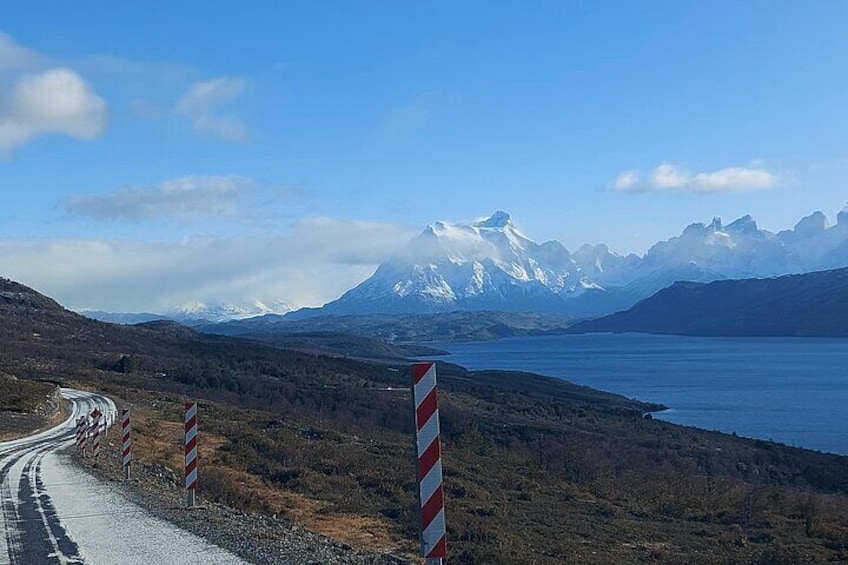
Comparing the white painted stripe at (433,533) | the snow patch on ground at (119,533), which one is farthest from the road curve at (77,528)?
the white painted stripe at (433,533)

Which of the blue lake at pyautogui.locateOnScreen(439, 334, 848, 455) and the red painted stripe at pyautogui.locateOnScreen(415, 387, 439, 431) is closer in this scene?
the red painted stripe at pyautogui.locateOnScreen(415, 387, 439, 431)

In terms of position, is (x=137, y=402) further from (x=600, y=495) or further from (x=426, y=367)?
(x=426, y=367)

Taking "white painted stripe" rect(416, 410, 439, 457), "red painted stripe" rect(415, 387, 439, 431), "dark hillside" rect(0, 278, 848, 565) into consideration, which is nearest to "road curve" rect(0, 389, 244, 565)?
"dark hillside" rect(0, 278, 848, 565)

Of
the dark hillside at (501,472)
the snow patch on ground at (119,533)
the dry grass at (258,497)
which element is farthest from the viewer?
the dark hillside at (501,472)

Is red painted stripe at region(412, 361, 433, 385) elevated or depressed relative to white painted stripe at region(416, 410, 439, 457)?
elevated

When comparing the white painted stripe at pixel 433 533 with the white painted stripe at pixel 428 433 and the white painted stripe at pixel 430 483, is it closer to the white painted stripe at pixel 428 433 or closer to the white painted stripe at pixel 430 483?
the white painted stripe at pixel 430 483

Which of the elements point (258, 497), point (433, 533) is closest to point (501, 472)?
point (258, 497)

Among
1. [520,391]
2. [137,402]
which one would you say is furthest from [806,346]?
[137,402]

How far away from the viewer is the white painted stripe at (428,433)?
7.87m

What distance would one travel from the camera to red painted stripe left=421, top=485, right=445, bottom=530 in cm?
784

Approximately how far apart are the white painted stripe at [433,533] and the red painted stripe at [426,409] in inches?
32.4

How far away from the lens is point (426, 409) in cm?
786

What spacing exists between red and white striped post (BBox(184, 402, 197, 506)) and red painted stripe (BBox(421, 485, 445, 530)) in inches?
273

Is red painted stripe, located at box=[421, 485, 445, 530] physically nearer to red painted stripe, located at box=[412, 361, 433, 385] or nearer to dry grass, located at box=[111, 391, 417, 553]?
red painted stripe, located at box=[412, 361, 433, 385]
